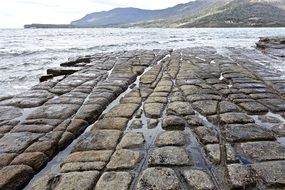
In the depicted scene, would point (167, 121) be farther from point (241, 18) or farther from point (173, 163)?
point (241, 18)

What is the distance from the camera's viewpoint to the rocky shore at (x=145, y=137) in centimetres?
305

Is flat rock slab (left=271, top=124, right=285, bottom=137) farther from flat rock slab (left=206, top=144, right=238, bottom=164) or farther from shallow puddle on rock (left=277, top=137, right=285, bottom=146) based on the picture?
flat rock slab (left=206, top=144, right=238, bottom=164)

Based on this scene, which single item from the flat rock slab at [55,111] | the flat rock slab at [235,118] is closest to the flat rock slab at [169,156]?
the flat rock slab at [235,118]

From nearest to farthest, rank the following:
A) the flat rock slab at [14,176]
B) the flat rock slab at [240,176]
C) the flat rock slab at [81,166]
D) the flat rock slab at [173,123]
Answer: the flat rock slab at [240,176], the flat rock slab at [14,176], the flat rock slab at [81,166], the flat rock slab at [173,123]

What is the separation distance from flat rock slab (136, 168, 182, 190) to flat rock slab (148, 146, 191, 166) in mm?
157

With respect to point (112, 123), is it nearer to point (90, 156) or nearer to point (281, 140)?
point (90, 156)

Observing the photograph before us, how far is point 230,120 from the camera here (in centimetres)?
455

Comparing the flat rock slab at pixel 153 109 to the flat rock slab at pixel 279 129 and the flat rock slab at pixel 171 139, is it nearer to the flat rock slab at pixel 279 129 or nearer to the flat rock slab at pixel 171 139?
the flat rock slab at pixel 171 139

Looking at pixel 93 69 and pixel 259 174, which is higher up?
pixel 259 174

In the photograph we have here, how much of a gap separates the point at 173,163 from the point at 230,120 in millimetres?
1616

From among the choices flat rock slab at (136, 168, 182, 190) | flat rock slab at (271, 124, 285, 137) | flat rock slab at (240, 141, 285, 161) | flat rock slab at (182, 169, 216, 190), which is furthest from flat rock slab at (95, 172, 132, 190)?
Answer: flat rock slab at (271, 124, 285, 137)

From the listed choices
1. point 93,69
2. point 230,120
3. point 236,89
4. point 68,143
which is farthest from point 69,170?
point 93,69

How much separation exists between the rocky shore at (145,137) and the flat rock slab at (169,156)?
11mm

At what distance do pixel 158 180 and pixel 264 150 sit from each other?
1415mm
